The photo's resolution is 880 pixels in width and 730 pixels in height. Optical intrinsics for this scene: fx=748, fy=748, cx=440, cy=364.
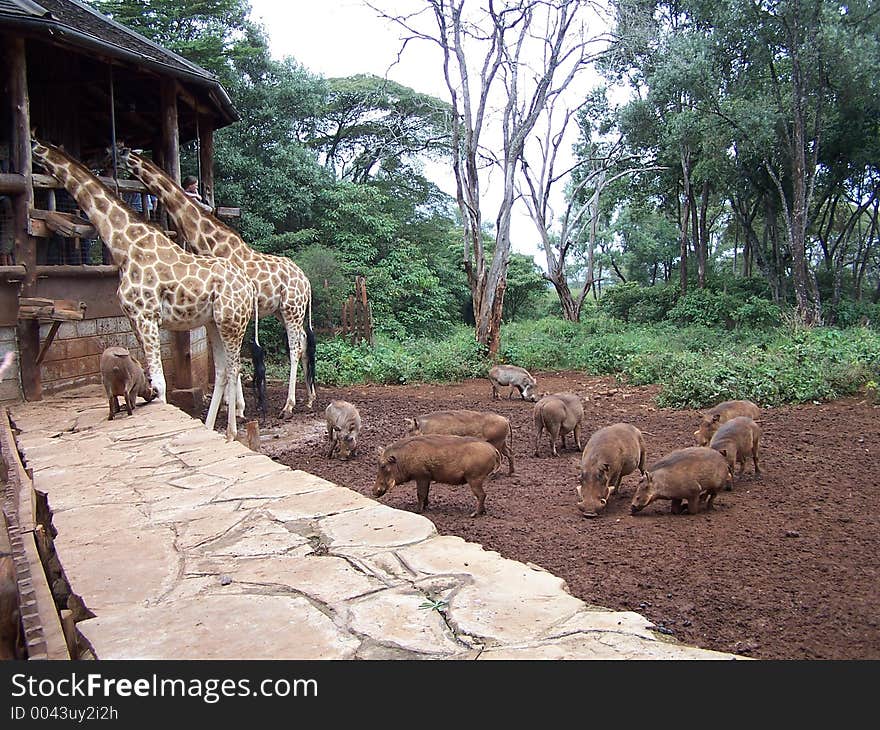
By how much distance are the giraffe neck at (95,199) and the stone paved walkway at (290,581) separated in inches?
176

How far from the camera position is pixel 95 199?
9.47 meters

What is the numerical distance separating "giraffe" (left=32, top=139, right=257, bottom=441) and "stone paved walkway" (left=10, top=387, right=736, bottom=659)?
151 inches

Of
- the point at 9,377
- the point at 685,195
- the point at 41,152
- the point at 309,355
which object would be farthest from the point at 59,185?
the point at 685,195

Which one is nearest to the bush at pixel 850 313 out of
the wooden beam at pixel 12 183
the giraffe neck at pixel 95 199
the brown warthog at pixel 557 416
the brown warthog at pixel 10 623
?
the brown warthog at pixel 557 416

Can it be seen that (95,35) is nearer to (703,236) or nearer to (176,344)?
(176,344)

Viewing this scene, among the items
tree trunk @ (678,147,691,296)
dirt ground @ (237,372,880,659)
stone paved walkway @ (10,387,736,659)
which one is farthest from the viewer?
tree trunk @ (678,147,691,296)

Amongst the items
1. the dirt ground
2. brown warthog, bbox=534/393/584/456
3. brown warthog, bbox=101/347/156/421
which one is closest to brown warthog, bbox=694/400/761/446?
the dirt ground

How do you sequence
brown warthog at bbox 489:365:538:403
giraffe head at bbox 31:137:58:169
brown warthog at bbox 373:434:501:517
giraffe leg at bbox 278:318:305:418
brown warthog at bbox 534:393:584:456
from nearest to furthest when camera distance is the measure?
brown warthog at bbox 373:434:501:517, brown warthog at bbox 534:393:584:456, giraffe head at bbox 31:137:58:169, giraffe leg at bbox 278:318:305:418, brown warthog at bbox 489:365:538:403

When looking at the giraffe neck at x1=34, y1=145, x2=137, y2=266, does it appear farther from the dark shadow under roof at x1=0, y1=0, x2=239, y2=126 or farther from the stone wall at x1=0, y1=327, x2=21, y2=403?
the stone wall at x1=0, y1=327, x2=21, y2=403

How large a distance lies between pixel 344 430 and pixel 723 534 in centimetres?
432

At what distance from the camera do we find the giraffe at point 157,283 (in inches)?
359

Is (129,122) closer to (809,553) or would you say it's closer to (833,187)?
(809,553)

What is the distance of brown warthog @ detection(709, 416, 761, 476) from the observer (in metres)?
6.68
